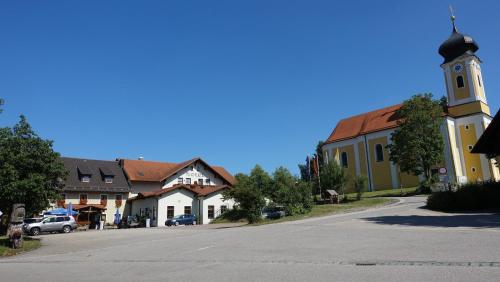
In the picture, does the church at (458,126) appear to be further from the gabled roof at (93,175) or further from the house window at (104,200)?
the house window at (104,200)

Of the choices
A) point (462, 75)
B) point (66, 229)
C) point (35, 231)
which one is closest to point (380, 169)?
point (462, 75)

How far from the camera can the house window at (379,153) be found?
59.2 m

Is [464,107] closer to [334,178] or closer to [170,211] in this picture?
[334,178]

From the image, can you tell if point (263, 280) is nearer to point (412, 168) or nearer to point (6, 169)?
point (6, 169)

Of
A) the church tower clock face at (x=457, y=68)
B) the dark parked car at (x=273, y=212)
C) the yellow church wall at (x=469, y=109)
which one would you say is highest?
the church tower clock face at (x=457, y=68)

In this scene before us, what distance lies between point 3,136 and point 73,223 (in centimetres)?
1603

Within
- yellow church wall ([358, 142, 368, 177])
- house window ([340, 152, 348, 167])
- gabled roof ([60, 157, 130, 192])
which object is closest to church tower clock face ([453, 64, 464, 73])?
yellow church wall ([358, 142, 368, 177])

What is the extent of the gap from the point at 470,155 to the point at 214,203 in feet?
109

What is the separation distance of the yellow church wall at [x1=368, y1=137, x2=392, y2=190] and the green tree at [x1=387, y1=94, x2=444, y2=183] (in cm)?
970

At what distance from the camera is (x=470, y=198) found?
78.4 feet

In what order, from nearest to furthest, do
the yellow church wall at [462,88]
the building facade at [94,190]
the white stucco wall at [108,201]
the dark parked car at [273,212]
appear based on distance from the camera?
1. the dark parked car at [273,212]
2. the building facade at [94,190]
3. the white stucco wall at [108,201]
4. the yellow church wall at [462,88]

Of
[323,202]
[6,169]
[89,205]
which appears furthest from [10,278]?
[89,205]

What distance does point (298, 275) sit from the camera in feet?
26.9

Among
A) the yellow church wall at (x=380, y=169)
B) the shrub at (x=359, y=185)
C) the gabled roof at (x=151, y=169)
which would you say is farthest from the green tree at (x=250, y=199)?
the yellow church wall at (x=380, y=169)
